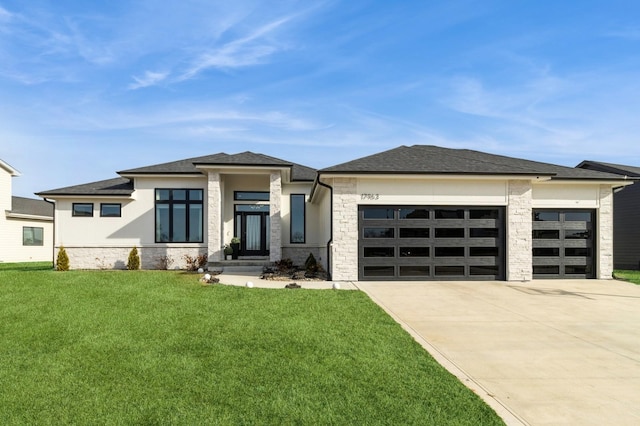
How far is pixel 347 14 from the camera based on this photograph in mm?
11195

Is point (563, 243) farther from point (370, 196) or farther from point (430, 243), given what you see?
point (370, 196)

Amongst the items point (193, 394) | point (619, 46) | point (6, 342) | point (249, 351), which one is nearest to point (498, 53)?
point (619, 46)

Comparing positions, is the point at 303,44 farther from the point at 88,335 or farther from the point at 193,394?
the point at 193,394

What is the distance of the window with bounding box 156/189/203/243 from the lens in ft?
56.5

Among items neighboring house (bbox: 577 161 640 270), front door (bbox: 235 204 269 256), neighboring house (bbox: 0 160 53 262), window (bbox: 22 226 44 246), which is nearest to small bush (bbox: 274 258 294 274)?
front door (bbox: 235 204 269 256)

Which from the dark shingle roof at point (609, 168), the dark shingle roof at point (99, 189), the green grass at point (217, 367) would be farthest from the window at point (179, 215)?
the dark shingle roof at point (609, 168)

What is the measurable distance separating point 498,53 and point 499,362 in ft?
37.4

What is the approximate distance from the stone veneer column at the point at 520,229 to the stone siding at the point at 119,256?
13114 millimetres

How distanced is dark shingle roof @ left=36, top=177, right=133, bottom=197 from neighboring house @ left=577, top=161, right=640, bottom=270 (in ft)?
83.2

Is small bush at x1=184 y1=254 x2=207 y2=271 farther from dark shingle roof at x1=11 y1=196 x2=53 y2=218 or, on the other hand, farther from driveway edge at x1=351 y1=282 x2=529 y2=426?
dark shingle roof at x1=11 y1=196 x2=53 y2=218

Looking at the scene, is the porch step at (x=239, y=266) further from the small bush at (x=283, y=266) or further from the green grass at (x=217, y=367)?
the green grass at (x=217, y=367)

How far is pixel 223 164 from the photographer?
15055 millimetres

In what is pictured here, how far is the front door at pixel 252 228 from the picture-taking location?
1797cm

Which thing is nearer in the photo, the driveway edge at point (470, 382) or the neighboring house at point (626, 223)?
the driveway edge at point (470, 382)
